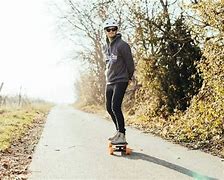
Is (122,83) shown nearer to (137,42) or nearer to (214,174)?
(214,174)

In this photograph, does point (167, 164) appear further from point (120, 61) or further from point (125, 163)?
point (120, 61)

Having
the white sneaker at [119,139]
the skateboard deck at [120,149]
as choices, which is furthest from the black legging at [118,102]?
the skateboard deck at [120,149]

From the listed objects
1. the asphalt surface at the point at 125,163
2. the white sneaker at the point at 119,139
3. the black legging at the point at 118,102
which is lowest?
the asphalt surface at the point at 125,163

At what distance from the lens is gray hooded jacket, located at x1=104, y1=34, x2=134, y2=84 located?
7426 millimetres

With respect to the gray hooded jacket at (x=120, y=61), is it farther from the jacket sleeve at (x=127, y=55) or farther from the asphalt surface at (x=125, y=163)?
the asphalt surface at (x=125, y=163)

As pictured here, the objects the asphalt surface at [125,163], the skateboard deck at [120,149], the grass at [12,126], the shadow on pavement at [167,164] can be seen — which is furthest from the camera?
the grass at [12,126]

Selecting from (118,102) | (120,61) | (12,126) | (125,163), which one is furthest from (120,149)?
(12,126)

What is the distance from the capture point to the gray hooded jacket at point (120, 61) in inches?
292

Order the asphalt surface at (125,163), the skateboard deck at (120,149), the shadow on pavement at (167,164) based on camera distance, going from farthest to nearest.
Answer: the skateboard deck at (120,149), the asphalt surface at (125,163), the shadow on pavement at (167,164)

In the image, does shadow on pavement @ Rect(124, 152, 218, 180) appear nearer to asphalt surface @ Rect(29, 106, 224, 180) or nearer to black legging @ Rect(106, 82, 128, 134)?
asphalt surface @ Rect(29, 106, 224, 180)

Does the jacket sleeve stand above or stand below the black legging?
above

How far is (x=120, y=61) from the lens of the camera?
24.6ft

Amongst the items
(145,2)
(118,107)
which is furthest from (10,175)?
(145,2)

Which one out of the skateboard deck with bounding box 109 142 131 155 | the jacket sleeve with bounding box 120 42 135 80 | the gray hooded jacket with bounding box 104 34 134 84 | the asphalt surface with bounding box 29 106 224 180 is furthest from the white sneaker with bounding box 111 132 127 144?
the jacket sleeve with bounding box 120 42 135 80
